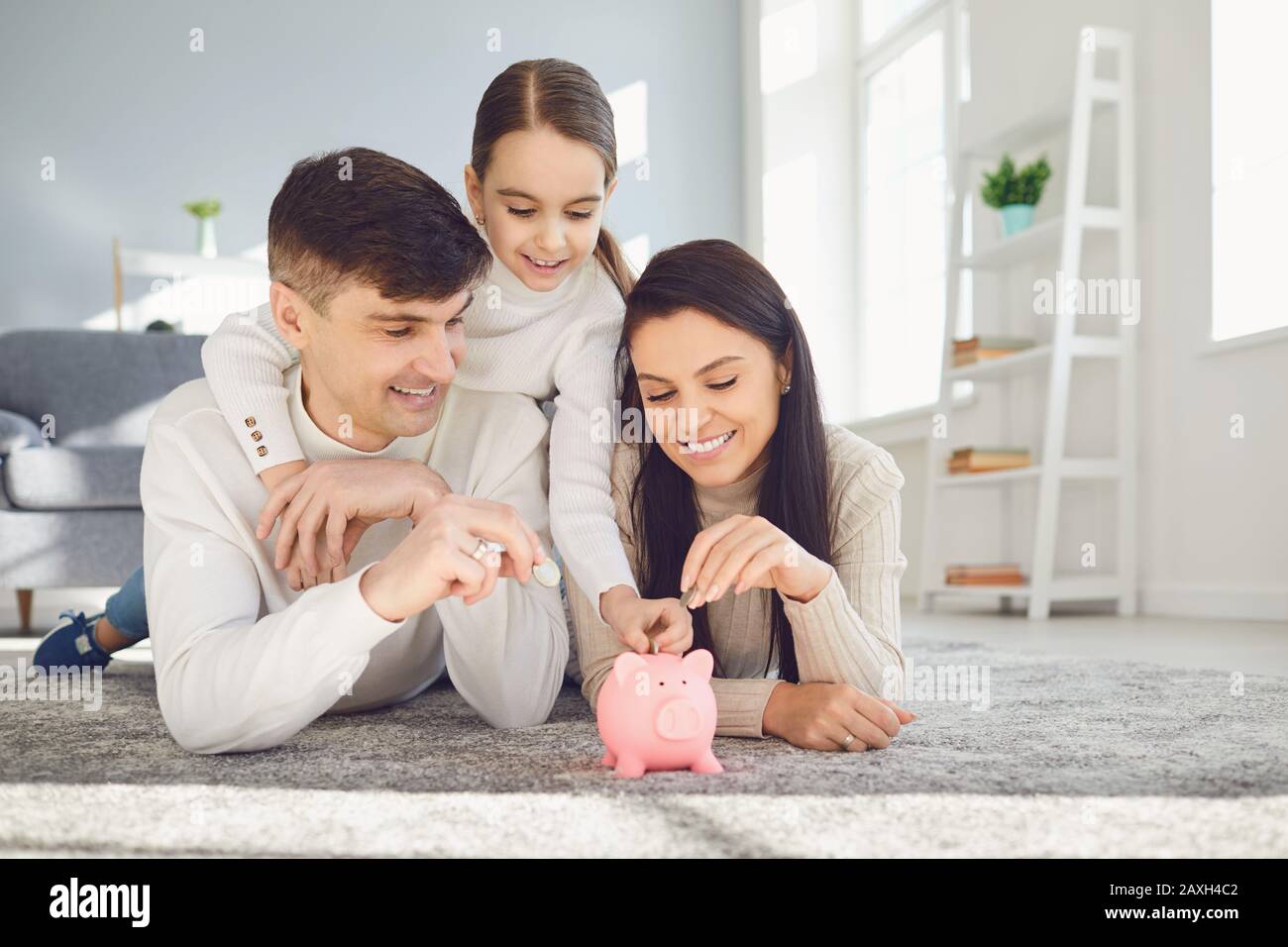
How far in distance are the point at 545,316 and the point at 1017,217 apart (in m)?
2.96

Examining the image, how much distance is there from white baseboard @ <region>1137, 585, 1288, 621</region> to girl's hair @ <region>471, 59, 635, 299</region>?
235cm

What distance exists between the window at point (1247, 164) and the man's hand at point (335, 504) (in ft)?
9.11

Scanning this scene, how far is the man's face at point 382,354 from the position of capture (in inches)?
52.2

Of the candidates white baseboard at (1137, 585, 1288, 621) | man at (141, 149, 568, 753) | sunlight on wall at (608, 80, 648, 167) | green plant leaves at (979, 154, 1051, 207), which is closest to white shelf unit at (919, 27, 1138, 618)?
white baseboard at (1137, 585, 1288, 621)

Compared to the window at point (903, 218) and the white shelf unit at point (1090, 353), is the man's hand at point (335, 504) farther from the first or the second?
→ the window at point (903, 218)

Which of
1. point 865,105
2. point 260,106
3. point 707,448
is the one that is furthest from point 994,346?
point 260,106

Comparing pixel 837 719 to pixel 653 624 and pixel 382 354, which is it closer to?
pixel 653 624

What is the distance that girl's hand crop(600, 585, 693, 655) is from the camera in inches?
47.0

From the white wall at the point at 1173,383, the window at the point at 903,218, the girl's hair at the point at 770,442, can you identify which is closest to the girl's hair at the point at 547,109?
the girl's hair at the point at 770,442

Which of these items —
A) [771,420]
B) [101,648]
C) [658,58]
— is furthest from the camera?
[658,58]
